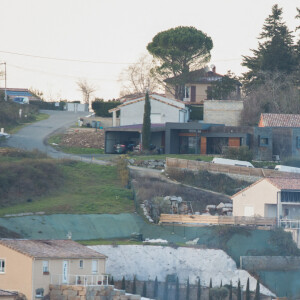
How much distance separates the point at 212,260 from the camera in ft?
184

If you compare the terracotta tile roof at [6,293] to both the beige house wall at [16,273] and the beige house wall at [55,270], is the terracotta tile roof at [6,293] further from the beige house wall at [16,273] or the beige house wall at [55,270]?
the beige house wall at [55,270]

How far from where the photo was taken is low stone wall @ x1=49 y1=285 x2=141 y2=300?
148 ft

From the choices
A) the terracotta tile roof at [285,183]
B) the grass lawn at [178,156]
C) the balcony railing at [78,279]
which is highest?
the grass lawn at [178,156]

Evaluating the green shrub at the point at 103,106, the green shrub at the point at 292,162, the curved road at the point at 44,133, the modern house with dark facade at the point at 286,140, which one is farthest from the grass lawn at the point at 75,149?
the green shrub at the point at 292,162

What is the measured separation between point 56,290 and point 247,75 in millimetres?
61153

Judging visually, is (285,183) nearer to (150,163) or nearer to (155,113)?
(150,163)

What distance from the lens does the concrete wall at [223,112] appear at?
307ft

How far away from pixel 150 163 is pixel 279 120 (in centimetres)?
1488

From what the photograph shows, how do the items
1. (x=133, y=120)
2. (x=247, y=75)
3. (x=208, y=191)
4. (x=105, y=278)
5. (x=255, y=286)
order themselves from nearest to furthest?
(x=105, y=278) < (x=255, y=286) < (x=208, y=191) < (x=133, y=120) < (x=247, y=75)

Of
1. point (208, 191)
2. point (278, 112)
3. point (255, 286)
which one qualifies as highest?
point (278, 112)

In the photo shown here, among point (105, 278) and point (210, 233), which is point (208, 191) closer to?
point (210, 233)

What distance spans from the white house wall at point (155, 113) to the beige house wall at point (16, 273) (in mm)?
46162

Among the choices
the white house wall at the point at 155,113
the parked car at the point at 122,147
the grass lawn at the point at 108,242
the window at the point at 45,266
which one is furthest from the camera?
the white house wall at the point at 155,113

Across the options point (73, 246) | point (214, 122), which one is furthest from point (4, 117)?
point (73, 246)
